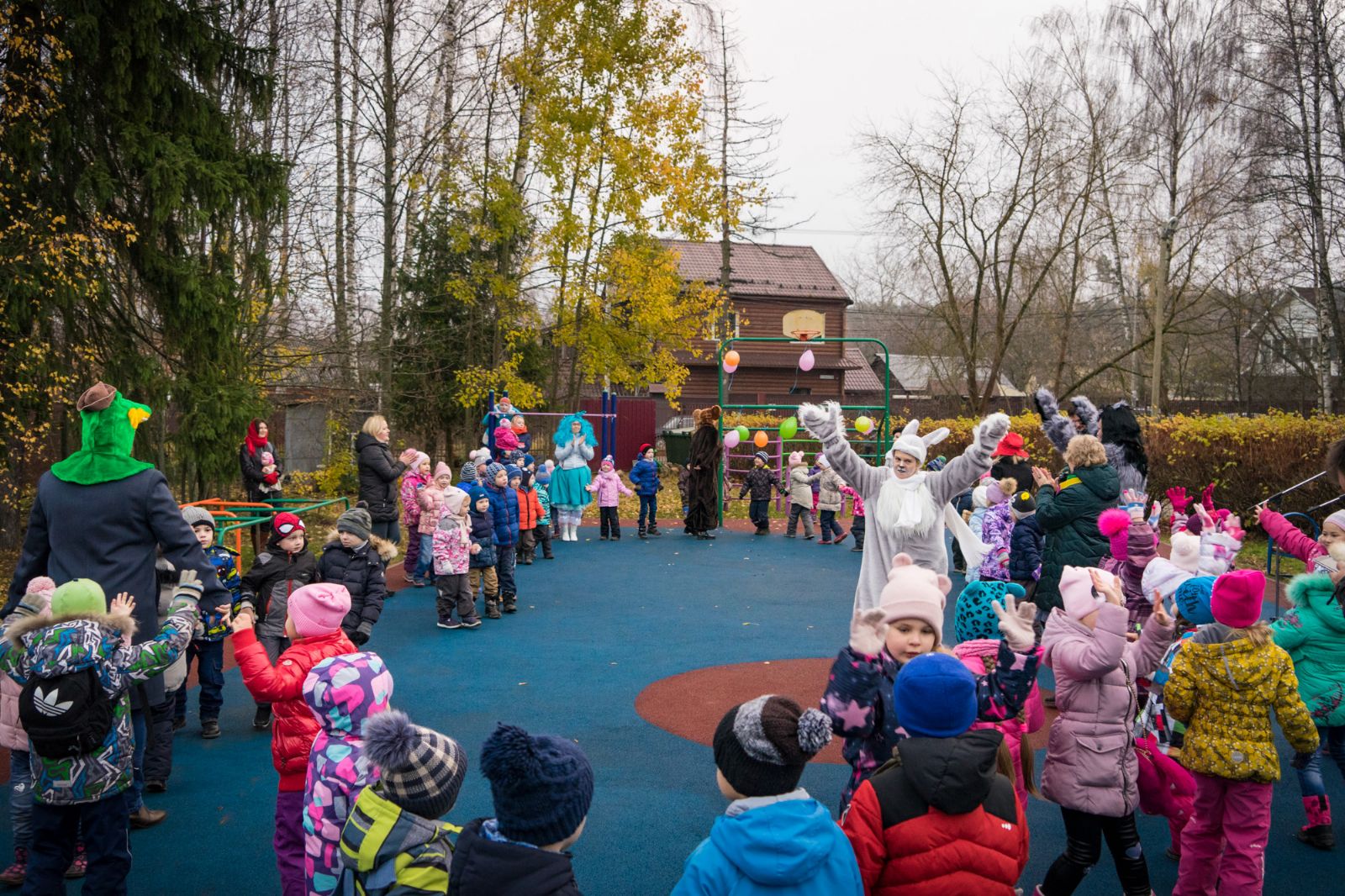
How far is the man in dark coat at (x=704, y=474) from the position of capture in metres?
15.8

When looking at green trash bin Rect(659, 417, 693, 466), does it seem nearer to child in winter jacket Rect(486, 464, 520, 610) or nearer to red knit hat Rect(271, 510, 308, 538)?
child in winter jacket Rect(486, 464, 520, 610)

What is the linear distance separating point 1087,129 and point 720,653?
24.1 metres

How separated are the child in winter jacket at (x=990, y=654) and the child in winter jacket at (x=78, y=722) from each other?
3353mm

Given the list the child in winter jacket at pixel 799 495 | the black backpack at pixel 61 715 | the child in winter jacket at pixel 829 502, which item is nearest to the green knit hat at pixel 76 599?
the black backpack at pixel 61 715

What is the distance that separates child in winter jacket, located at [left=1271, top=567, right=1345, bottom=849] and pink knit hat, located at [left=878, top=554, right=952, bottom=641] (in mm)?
2259

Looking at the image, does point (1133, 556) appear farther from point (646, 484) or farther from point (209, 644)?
point (646, 484)

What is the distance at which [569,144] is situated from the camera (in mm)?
20562

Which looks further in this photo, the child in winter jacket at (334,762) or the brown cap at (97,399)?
the brown cap at (97,399)

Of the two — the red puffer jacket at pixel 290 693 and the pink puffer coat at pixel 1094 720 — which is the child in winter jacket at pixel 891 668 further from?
the red puffer jacket at pixel 290 693

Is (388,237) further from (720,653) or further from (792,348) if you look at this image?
(792,348)

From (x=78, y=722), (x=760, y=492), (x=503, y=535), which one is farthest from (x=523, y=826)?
(x=760, y=492)

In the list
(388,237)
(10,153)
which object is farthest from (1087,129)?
(10,153)

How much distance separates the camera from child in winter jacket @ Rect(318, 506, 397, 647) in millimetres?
6465

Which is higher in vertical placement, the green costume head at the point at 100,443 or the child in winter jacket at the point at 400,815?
the green costume head at the point at 100,443
